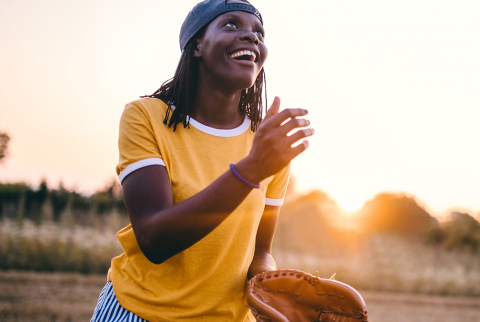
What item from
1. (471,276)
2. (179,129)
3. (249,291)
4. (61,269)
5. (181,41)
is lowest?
(471,276)

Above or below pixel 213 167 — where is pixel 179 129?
above

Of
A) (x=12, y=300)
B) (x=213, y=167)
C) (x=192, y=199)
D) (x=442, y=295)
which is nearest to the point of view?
(x=192, y=199)

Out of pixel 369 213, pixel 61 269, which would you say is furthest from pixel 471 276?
pixel 61 269

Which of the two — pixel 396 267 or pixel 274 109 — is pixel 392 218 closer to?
pixel 396 267

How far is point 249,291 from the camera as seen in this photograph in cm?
165

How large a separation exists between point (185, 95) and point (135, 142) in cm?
45

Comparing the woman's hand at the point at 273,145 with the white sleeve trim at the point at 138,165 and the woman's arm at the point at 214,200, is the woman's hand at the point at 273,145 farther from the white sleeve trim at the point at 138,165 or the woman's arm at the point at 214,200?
the white sleeve trim at the point at 138,165

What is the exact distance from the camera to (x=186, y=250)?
167 centimetres

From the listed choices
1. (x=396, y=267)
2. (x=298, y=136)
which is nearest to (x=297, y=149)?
(x=298, y=136)

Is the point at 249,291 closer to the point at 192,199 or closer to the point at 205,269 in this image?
the point at 205,269

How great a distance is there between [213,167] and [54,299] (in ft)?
21.9

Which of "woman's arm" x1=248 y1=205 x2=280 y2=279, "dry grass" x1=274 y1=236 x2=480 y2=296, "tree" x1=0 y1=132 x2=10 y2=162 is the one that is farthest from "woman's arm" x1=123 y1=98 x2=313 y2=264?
"dry grass" x1=274 y1=236 x2=480 y2=296

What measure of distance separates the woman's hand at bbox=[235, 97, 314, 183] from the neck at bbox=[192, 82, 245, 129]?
0.71 m

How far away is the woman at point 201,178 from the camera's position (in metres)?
1.31
